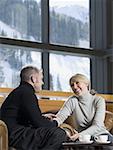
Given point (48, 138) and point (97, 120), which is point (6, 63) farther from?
point (48, 138)

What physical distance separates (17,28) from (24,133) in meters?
3.78

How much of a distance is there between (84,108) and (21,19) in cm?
313

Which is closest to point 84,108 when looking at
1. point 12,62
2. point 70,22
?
point 12,62

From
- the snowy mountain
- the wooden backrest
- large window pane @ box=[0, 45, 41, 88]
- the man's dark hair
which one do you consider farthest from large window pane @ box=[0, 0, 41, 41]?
the man's dark hair

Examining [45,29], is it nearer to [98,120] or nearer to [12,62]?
[12,62]

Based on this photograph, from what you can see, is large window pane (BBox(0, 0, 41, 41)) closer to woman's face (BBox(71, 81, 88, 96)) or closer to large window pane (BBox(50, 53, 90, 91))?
large window pane (BBox(50, 53, 90, 91))

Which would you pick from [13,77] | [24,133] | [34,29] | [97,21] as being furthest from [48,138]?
[97,21]

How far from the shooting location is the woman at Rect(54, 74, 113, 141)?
409 cm

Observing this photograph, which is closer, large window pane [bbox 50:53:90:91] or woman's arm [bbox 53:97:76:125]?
woman's arm [bbox 53:97:76:125]

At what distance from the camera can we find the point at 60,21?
7.37 meters

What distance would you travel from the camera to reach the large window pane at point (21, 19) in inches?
271

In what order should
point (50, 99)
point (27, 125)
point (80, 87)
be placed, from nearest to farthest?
point (27, 125), point (80, 87), point (50, 99)

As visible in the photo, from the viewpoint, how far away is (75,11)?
295 inches

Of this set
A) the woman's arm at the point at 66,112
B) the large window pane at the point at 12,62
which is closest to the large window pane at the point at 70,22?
the large window pane at the point at 12,62
